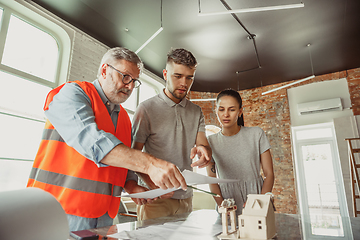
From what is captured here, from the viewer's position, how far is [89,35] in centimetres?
504

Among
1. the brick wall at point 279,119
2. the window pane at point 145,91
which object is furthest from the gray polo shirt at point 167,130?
the brick wall at point 279,119

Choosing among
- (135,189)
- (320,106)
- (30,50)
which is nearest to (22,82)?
(30,50)

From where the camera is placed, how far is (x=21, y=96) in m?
4.03

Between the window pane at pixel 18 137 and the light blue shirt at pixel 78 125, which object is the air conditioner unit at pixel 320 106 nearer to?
the window pane at pixel 18 137

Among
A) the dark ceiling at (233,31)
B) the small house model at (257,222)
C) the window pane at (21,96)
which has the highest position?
the dark ceiling at (233,31)

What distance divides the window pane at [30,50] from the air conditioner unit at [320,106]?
6.71 meters

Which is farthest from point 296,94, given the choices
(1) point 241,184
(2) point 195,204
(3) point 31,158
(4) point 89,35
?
(3) point 31,158

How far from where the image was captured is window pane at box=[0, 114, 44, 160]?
12.1ft

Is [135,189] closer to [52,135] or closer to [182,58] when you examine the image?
[52,135]

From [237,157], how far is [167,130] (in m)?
0.54

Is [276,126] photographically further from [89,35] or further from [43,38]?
[43,38]

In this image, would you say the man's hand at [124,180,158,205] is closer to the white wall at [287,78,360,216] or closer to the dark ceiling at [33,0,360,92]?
the dark ceiling at [33,0,360,92]

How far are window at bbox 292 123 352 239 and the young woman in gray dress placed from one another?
5956mm

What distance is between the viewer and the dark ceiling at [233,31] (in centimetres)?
418
